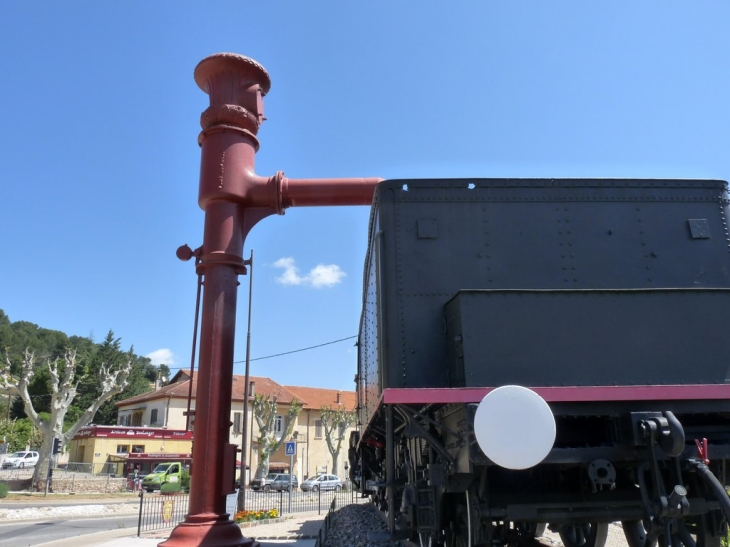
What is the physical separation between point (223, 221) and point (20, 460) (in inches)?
1713

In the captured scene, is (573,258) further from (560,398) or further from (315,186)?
(315,186)

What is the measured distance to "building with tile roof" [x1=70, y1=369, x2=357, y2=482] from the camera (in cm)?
3500

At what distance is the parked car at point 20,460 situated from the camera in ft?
133

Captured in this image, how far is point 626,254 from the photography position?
15.9ft

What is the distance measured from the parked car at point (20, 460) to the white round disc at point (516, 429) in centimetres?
4381

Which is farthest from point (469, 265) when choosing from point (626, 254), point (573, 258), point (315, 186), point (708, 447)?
point (315, 186)

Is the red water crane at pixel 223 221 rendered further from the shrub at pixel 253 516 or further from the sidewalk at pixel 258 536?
the shrub at pixel 253 516

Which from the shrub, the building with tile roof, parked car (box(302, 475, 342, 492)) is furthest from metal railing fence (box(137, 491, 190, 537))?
parked car (box(302, 475, 342, 492))

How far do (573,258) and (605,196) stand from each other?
25.1 inches

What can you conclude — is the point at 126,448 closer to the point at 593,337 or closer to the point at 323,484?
the point at 323,484

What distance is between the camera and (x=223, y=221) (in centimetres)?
733

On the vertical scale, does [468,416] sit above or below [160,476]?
above

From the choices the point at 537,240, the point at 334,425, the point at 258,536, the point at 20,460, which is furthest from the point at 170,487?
the point at 537,240

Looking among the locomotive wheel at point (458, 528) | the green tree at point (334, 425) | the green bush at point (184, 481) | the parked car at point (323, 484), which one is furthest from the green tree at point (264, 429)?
the locomotive wheel at point (458, 528)
